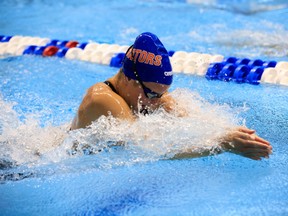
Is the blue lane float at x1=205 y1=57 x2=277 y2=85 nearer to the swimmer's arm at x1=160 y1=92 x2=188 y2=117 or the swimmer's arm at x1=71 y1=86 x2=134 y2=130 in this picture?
the swimmer's arm at x1=160 y1=92 x2=188 y2=117

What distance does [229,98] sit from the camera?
4.55m

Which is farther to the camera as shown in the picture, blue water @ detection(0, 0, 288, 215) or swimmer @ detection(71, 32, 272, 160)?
swimmer @ detection(71, 32, 272, 160)

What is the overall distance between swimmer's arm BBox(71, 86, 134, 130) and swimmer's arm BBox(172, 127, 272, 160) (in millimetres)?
576

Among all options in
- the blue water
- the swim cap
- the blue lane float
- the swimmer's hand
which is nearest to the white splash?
the blue water

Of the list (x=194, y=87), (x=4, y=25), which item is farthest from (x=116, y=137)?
(x=4, y=25)

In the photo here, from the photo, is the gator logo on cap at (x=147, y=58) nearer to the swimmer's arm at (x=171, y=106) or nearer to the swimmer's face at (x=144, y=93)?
the swimmer's face at (x=144, y=93)

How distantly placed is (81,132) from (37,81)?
8.44 feet

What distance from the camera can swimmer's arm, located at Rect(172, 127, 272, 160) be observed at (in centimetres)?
254

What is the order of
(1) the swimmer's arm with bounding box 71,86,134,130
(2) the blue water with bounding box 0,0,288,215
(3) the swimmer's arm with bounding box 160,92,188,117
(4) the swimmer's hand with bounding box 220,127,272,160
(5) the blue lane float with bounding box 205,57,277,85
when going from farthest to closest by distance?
(5) the blue lane float with bounding box 205,57,277,85 → (3) the swimmer's arm with bounding box 160,92,188,117 → (1) the swimmer's arm with bounding box 71,86,134,130 → (2) the blue water with bounding box 0,0,288,215 → (4) the swimmer's hand with bounding box 220,127,272,160

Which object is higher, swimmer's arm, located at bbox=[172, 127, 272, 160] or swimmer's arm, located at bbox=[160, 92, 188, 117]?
swimmer's arm, located at bbox=[172, 127, 272, 160]

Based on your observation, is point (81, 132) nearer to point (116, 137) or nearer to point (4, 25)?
point (116, 137)

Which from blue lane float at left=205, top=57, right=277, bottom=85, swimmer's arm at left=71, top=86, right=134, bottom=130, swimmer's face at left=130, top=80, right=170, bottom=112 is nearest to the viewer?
swimmer's arm at left=71, top=86, right=134, bottom=130

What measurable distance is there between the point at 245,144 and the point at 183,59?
3161 mm

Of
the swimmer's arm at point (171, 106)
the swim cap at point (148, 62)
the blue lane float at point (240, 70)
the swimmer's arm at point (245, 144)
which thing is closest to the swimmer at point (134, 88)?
the swim cap at point (148, 62)
